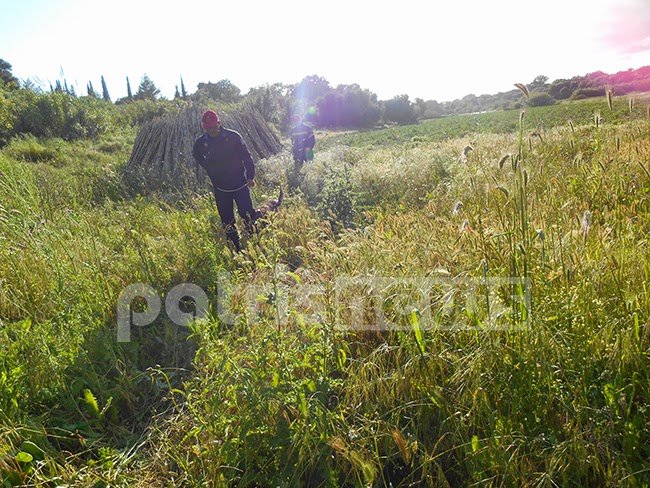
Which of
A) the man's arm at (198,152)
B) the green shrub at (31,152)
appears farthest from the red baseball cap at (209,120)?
the green shrub at (31,152)

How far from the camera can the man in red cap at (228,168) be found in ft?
15.8

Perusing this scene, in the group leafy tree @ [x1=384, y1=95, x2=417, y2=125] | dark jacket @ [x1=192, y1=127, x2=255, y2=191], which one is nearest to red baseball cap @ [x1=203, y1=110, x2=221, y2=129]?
dark jacket @ [x1=192, y1=127, x2=255, y2=191]

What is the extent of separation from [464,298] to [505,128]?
1688cm

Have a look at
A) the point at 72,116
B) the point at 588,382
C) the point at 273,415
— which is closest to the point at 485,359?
the point at 588,382

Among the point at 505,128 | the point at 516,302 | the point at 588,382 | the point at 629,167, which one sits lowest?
the point at 588,382

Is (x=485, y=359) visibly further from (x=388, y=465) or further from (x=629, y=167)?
(x=629, y=167)

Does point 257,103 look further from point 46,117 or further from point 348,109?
point 348,109

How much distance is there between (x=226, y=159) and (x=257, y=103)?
14.7 meters

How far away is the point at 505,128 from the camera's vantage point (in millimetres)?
16375

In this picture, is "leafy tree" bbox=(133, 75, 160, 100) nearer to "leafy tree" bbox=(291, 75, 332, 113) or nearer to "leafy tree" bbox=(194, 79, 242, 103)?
"leafy tree" bbox=(194, 79, 242, 103)

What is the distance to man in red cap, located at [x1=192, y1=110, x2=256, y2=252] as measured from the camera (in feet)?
15.8

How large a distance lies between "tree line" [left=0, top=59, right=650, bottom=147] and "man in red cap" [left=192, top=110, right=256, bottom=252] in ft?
10.8

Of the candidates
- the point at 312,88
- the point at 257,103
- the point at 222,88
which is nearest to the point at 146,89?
the point at 222,88

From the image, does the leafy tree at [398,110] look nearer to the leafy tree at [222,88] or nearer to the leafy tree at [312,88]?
the leafy tree at [312,88]
